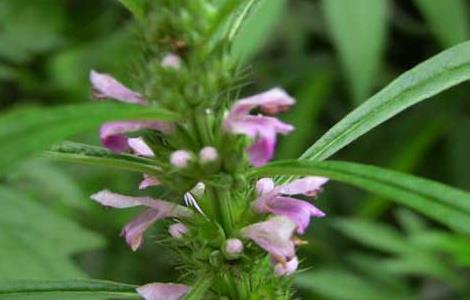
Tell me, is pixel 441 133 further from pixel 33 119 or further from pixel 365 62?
pixel 33 119

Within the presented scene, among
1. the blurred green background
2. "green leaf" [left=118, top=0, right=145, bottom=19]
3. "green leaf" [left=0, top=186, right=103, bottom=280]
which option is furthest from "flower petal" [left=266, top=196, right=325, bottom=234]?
the blurred green background

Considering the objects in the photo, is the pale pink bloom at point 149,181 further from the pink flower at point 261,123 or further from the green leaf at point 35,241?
the green leaf at point 35,241

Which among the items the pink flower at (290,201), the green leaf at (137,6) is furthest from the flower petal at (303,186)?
the green leaf at (137,6)

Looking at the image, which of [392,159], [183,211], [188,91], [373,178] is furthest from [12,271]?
[392,159]

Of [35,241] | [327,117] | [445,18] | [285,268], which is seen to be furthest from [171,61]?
[327,117]

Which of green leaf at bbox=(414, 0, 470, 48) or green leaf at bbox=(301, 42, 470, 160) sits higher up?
green leaf at bbox=(414, 0, 470, 48)

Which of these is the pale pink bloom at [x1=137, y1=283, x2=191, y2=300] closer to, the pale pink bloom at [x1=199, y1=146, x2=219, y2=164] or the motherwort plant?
the motherwort plant
